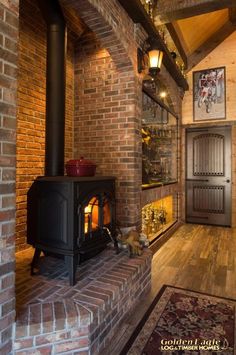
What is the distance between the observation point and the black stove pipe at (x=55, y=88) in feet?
7.29

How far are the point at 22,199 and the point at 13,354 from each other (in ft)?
5.31

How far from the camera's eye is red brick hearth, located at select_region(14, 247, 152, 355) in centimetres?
142

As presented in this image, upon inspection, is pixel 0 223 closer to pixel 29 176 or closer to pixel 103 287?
pixel 103 287

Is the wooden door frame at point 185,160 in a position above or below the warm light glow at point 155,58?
below

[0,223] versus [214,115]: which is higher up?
[214,115]

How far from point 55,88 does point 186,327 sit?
7.37ft

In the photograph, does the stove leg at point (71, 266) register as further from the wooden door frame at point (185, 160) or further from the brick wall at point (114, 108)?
the wooden door frame at point (185, 160)

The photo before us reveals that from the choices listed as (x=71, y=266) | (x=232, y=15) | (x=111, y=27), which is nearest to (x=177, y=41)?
(x=232, y=15)

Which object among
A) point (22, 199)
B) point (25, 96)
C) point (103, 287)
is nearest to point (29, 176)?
point (22, 199)

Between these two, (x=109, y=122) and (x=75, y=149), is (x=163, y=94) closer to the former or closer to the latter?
(x=109, y=122)

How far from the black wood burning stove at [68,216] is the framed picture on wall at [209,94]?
406cm

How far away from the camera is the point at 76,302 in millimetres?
1622

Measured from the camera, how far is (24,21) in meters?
2.69

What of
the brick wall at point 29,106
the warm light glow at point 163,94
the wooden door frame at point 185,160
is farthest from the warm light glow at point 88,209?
the wooden door frame at point 185,160
